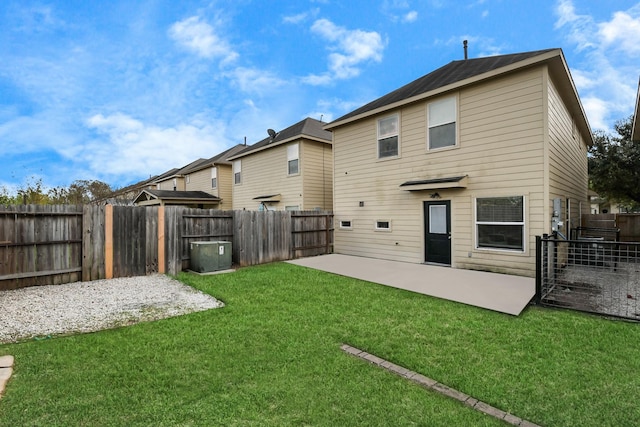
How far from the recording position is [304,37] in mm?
14539

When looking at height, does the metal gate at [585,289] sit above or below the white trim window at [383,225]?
below

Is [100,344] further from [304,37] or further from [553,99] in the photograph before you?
[304,37]

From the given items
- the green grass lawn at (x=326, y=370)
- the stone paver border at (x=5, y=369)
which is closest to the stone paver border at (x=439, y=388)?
the green grass lawn at (x=326, y=370)

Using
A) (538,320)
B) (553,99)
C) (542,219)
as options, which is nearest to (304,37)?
(553,99)

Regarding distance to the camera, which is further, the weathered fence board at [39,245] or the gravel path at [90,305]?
the weathered fence board at [39,245]

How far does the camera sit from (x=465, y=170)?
795cm

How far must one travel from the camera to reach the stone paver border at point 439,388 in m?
2.24

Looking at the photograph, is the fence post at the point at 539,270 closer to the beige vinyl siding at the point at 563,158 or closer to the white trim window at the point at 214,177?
the beige vinyl siding at the point at 563,158

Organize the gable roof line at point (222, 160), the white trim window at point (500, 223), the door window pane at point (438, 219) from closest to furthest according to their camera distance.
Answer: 1. the white trim window at point (500, 223)
2. the door window pane at point (438, 219)
3. the gable roof line at point (222, 160)

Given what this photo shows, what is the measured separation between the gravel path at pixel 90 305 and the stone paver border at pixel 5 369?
0.76 m

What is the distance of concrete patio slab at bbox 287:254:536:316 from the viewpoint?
5207 millimetres

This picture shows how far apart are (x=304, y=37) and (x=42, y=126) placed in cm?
1372

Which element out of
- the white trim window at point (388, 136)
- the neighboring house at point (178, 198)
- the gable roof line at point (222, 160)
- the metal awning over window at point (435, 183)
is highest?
the gable roof line at point (222, 160)

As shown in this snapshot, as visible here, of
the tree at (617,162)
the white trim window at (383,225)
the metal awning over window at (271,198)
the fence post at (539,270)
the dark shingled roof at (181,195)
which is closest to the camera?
the fence post at (539,270)
